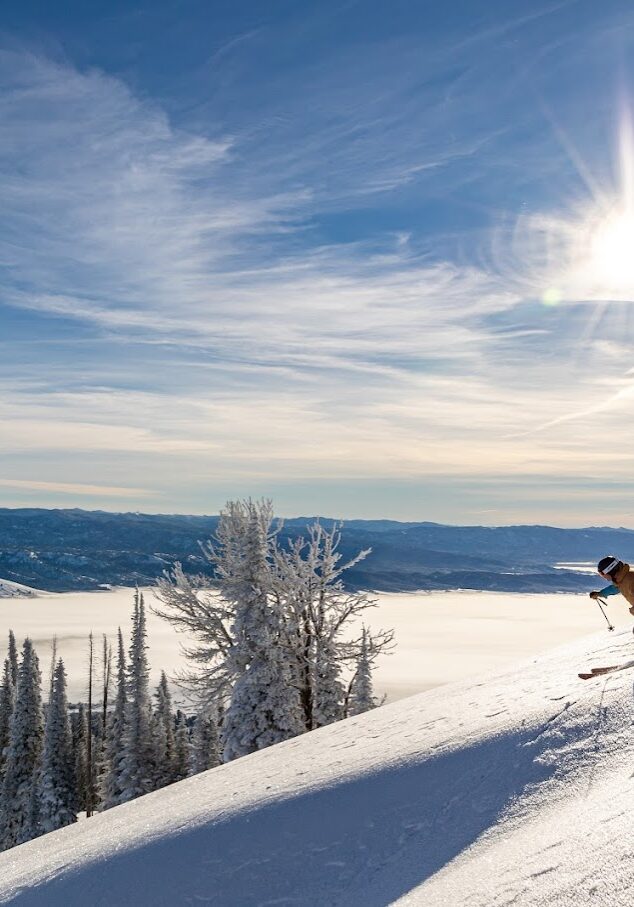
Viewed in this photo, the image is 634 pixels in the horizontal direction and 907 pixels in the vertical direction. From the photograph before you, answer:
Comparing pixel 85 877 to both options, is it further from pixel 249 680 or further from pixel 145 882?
pixel 249 680

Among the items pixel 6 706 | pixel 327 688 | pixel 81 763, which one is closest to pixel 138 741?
pixel 81 763

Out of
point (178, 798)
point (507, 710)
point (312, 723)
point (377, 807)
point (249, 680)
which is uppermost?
point (507, 710)

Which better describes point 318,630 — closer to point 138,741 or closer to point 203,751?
point 203,751

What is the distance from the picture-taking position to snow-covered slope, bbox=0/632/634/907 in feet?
18.2

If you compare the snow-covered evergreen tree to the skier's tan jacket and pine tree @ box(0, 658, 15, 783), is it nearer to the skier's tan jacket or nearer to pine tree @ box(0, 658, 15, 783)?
pine tree @ box(0, 658, 15, 783)

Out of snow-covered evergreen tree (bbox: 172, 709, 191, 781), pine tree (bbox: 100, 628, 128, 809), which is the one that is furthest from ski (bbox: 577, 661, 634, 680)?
snow-covered evergreen tree (bbox: 172, 709, 191, 781)

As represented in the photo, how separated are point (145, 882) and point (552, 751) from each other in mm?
4843

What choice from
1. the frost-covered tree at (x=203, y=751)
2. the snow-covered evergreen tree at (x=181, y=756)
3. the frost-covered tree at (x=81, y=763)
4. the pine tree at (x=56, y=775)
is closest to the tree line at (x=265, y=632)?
the frost-covered tree at (x=203, y=751)

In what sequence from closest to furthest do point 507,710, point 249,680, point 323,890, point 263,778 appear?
point 323,890
point 507,710
point 263,778
point 249,680

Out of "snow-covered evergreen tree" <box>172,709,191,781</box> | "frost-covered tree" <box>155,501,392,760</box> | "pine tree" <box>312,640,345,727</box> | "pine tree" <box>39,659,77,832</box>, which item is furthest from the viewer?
"pine tree" <box>39,659,77,832</box>

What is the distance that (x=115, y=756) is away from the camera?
4994cm

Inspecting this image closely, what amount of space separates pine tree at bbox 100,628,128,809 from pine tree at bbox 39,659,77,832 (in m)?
2.97

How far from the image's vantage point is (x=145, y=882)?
7.68m

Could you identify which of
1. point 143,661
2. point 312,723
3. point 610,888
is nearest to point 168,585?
point 312,723
